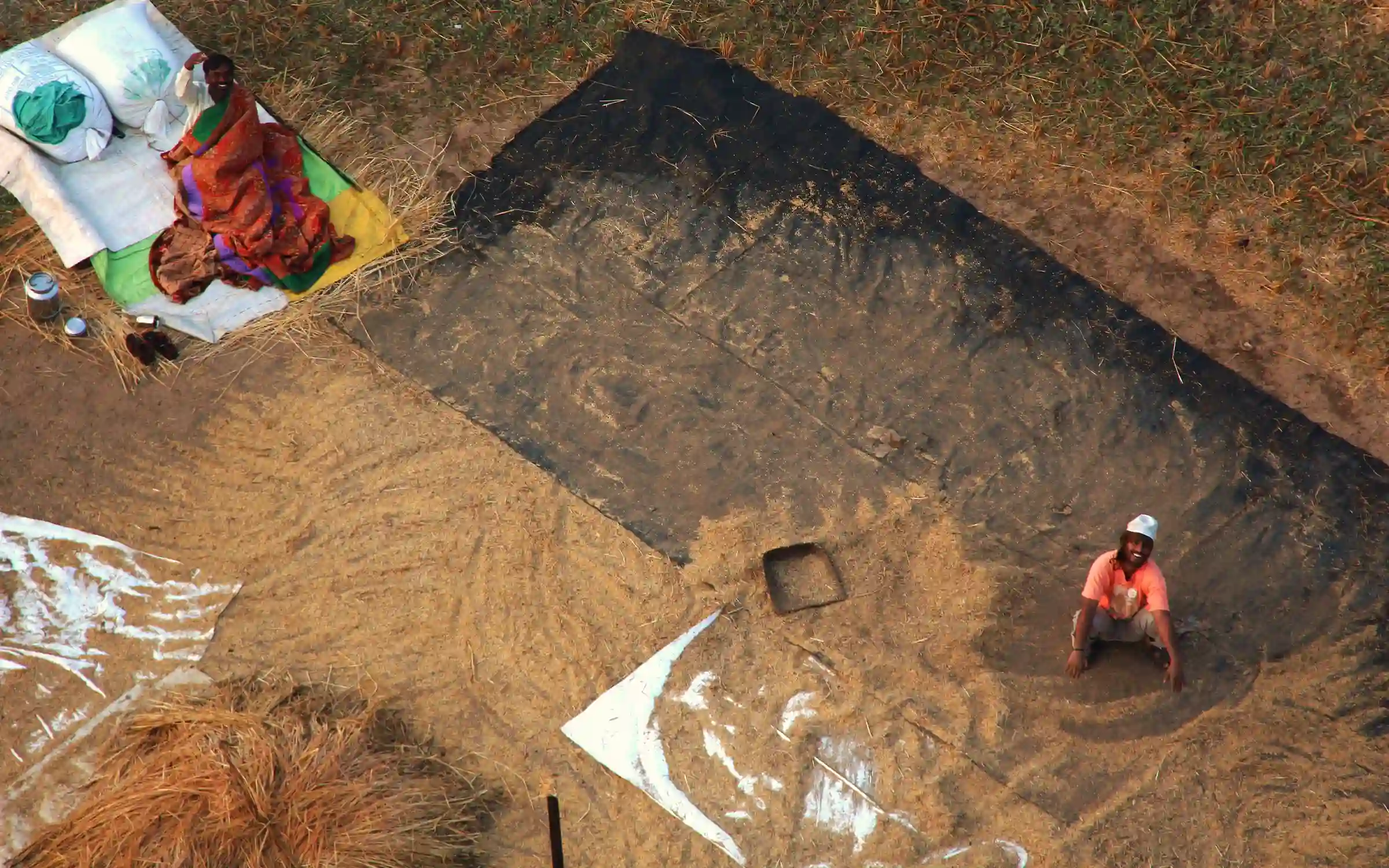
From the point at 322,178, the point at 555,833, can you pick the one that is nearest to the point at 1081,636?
the point at 555,833

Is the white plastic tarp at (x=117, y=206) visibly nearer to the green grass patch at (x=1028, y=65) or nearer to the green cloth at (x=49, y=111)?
the green cloth at (x=49, y=111)

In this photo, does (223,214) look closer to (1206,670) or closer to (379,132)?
(379,132)

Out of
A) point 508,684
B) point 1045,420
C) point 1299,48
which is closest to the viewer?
point 508,684

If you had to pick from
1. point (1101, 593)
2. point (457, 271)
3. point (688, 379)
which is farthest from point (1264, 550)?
point (457, 271)

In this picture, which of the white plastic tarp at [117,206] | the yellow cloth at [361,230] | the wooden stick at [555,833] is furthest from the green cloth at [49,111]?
the wooden stick at [555,833]

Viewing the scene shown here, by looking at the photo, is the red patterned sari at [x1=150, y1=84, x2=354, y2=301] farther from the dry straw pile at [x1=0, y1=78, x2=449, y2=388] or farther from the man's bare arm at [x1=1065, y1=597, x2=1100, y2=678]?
the man's bare arm at [x1=1065, y1=597, x2=1100, y2=678]

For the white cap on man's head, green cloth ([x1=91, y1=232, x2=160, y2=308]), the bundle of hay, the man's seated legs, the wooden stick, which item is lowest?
the bundle of hay

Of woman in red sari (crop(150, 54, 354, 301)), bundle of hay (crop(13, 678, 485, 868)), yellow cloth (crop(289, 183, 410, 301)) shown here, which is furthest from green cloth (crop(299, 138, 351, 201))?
bundle of hay (crop(13, 678, 485, 868))
